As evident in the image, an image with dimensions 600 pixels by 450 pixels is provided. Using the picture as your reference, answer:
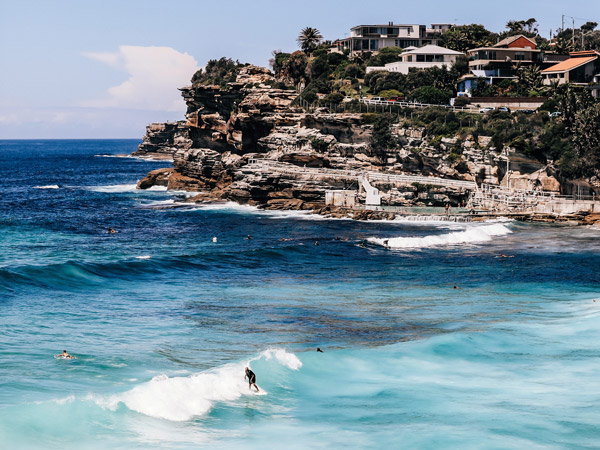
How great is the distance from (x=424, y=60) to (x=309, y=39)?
25.2 m

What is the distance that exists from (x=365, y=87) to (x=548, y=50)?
40.0 meters

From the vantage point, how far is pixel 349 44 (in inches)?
5261

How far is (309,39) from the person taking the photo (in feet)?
424

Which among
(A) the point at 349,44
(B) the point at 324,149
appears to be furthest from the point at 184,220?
(A) the point at 349,44

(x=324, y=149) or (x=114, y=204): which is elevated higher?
(x=324, y=149)

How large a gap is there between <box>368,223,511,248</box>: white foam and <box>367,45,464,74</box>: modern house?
56.3 m

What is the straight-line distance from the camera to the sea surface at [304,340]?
21.2m

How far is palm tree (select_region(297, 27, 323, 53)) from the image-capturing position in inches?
5094

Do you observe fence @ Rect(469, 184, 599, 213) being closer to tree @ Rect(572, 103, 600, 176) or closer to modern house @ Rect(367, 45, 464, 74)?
tree @ Rect(572, 103, 600, 176)

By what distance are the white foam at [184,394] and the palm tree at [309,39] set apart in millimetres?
111935

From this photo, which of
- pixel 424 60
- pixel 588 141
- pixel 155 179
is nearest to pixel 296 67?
pixel 424 60

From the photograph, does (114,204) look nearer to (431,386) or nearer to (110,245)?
(110,245)

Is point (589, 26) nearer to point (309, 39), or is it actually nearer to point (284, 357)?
point (309, 39)

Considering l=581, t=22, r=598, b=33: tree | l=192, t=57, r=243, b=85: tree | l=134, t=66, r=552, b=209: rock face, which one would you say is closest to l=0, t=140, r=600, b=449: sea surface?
l=134, t=66, r=552, b=209: rock face
